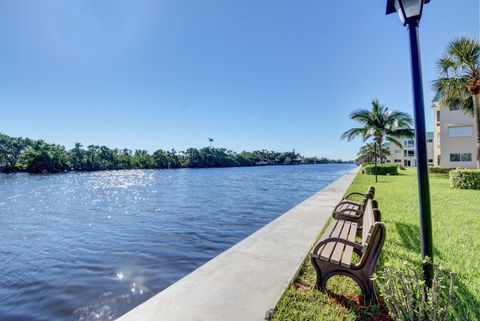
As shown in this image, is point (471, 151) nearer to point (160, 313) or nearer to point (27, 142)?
point (160, 313)

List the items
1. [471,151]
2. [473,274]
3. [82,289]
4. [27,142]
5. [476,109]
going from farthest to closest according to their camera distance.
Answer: [27,142], [471,151], [476,109], [82,289], [473,274]

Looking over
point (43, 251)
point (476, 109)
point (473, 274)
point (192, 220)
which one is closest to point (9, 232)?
point (43, 251)

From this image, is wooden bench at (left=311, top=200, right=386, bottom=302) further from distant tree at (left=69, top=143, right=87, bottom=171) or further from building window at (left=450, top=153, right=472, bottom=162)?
distant tree at (left=69, top=143, right=87, bottom=171)

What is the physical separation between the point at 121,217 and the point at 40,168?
76.9m

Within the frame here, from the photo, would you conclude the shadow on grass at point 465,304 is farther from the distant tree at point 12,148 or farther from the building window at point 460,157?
the distant tree at point 12,148

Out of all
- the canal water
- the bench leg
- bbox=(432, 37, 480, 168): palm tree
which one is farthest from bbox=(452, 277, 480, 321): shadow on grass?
bbox=(432, 37, 480, 168): palm tree

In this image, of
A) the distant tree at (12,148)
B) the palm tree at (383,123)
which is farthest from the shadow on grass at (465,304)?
the distant tree at (12,148)

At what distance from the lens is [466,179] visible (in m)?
13.7

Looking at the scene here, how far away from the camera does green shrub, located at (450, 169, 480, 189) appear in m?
13.5

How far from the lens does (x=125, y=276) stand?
4.92 metres

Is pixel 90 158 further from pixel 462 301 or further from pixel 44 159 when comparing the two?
pixel 462 301

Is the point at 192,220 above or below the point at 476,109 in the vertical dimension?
below

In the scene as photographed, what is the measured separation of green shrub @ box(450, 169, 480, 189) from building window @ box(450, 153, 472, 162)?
652 inches

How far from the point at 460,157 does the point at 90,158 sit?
9374cm
